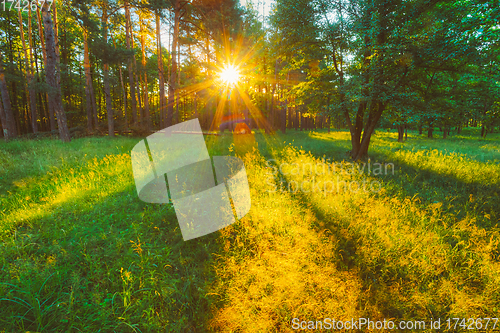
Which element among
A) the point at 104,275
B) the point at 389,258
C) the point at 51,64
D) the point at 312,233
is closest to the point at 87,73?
the point at 51,64

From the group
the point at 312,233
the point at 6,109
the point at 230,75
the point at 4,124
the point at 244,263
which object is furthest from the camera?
the point at 230,75

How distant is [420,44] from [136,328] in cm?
980

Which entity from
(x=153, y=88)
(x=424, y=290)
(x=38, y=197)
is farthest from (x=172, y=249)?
(x=153, y=88)

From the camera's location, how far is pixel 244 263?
283cm

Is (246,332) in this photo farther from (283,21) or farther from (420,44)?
(283,21)

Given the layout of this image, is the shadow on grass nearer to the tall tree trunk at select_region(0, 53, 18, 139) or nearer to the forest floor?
the forest floor

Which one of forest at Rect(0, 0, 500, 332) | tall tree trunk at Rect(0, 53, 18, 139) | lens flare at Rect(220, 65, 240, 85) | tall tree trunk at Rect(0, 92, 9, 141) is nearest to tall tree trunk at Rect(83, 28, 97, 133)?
tall tree trunk at Rect(0, 53, 18, 139)

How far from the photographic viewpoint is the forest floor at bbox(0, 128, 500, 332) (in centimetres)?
215

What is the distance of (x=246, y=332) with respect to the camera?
2.05 metres

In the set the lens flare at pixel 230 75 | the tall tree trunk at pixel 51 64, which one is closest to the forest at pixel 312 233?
the tall tree trunk at pixel 51 64

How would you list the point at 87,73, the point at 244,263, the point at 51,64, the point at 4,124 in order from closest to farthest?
1. the point at 244,263
2. the point at 51,64
3. the point at 4,124
4. the point at 87,73

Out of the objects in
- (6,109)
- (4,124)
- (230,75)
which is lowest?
(4,124)

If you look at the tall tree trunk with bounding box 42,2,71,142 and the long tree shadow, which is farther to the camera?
the tall tree trunk with bounding box 42,2,71,142

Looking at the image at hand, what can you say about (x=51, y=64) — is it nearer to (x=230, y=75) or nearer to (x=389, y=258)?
(x=230, y=75)
